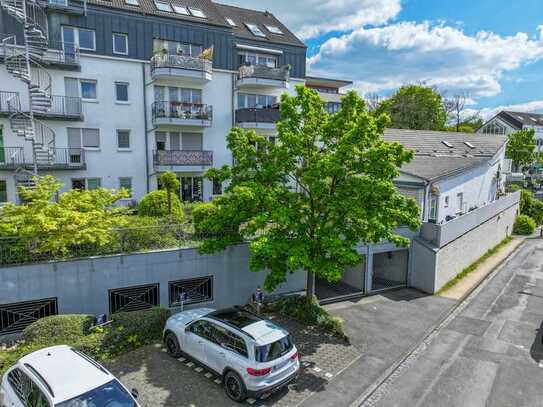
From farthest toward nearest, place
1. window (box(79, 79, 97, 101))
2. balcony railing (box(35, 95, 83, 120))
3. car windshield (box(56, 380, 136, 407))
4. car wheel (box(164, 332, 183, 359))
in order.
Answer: window (box(79, 79, 97, 101)) → balcony railing (box(35, 95, 83, 120)) → car wheel (box(164, 332, 183, 359)) → car windshield (box(56, 380, 136, 407))

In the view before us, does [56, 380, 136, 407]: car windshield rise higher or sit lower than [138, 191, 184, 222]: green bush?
lower

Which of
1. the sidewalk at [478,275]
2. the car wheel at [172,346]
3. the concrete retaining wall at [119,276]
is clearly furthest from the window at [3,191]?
the sidewalk at [478,275]

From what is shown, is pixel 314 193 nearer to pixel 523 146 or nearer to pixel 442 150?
pixel 442 150

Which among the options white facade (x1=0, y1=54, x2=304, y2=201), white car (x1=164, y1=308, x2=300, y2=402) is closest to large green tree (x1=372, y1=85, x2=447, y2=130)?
white facade (x1=0, y1=54, x2=304, y2=201)

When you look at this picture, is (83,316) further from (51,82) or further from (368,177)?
(51,82)

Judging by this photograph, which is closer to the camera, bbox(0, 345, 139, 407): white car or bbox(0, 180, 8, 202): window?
bbox(0, 345, 139, 407): white car

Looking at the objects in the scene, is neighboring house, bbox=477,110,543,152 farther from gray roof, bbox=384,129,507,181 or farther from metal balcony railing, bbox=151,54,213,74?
metal balcony railing, bbox=151,54,213,74

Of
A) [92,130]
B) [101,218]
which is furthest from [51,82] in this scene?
[101,218]
